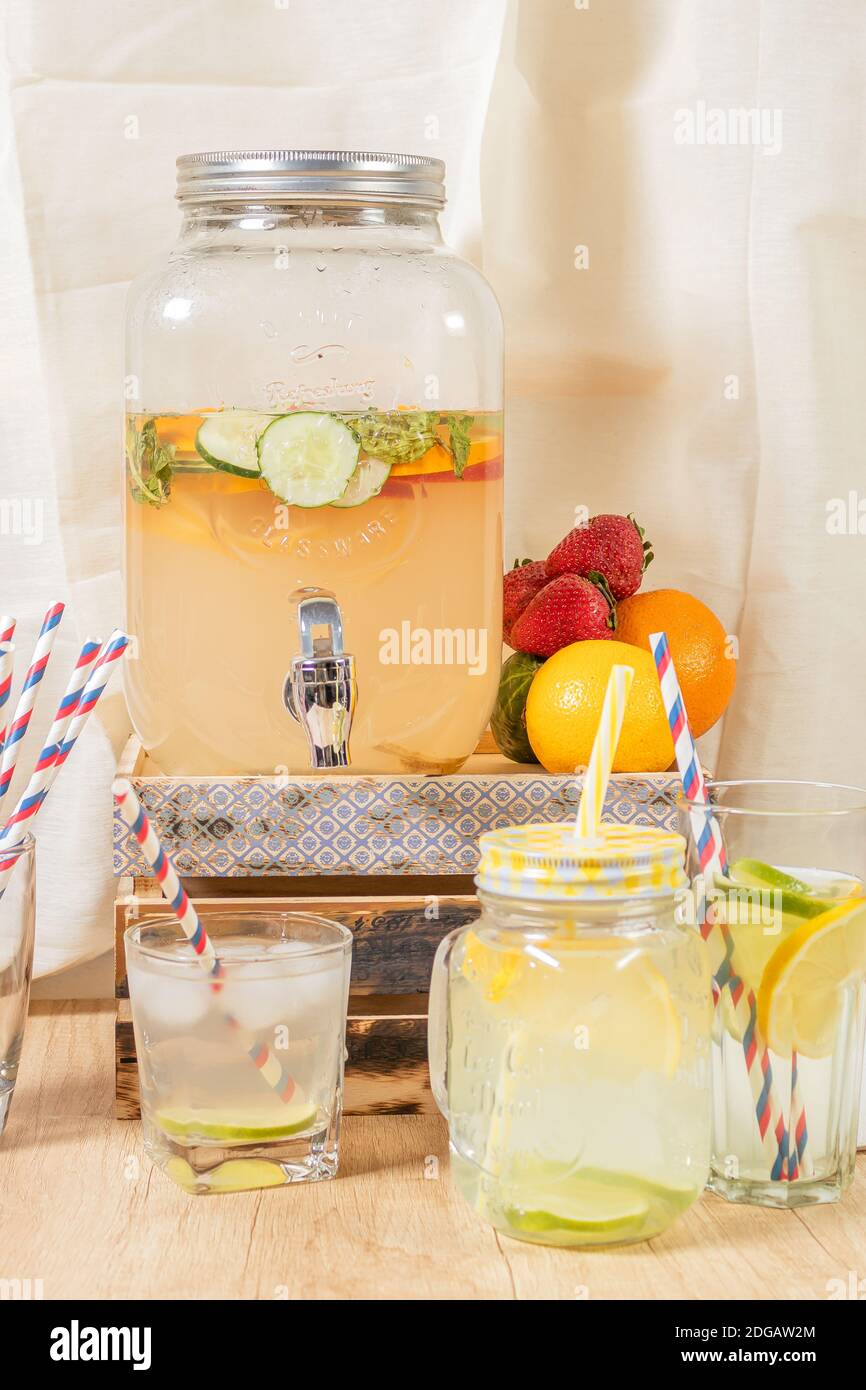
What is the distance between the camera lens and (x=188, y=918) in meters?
0.84

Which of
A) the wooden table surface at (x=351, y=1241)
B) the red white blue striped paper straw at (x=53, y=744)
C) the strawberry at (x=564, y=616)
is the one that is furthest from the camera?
the strawberry at (x=564, y=616)

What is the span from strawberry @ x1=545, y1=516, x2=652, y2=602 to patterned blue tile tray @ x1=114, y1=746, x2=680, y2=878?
0.18m

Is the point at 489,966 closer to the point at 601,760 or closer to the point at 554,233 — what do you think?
the point at 601,760

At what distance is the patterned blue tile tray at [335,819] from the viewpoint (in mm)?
939

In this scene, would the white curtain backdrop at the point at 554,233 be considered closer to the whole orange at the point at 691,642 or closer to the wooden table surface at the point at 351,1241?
the whole orange at the point at 691,642

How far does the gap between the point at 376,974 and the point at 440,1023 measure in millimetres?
130

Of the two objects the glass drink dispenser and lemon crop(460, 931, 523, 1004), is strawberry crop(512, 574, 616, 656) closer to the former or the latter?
the glass drink dispenser

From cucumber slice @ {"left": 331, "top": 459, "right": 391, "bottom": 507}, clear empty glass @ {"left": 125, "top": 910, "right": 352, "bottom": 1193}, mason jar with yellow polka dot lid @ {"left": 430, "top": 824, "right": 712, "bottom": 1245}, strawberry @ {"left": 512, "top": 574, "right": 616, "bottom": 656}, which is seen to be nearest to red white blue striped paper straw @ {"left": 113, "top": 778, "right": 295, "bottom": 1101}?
clear empty glass @ {"left": 125, "top": 910, "right": 352, "bottom": 1193}

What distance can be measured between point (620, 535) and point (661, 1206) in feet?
1.56

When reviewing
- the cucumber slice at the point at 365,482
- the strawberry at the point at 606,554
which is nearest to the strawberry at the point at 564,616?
the strawberry at the point at 606,554

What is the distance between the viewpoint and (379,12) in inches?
45.6

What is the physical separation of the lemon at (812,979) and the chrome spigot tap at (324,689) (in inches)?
11.1

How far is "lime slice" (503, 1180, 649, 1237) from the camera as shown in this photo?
772mm
